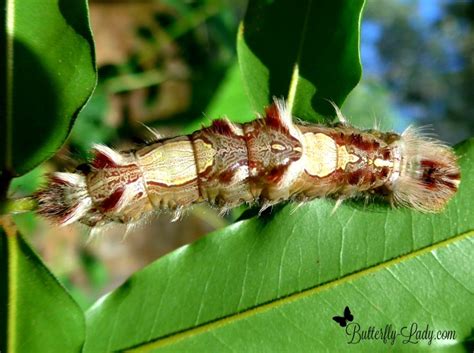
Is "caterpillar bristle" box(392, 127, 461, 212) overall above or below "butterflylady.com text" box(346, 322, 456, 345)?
above

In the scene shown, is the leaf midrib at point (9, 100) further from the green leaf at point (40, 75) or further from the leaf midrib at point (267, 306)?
the leaf midrib at point (267, 306)

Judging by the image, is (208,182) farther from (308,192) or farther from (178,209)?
(308,192)

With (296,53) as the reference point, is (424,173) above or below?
below

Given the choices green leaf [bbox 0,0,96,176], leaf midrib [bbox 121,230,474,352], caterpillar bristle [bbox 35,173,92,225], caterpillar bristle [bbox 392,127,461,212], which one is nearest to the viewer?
green leaf [bbox 0,0,96,176]

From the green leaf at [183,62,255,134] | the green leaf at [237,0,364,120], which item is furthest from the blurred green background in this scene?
the green leaf at [237,0,364,120]

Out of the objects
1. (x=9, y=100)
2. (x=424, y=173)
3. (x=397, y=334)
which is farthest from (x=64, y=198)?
(x=424, y=173)

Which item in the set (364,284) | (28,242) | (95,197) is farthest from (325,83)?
(28,242)

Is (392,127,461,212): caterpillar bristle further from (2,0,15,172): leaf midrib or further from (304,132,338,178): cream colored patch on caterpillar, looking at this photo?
(2,0,15,172): leaf midrib

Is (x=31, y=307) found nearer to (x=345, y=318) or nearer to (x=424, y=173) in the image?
(x=345, y=318)
